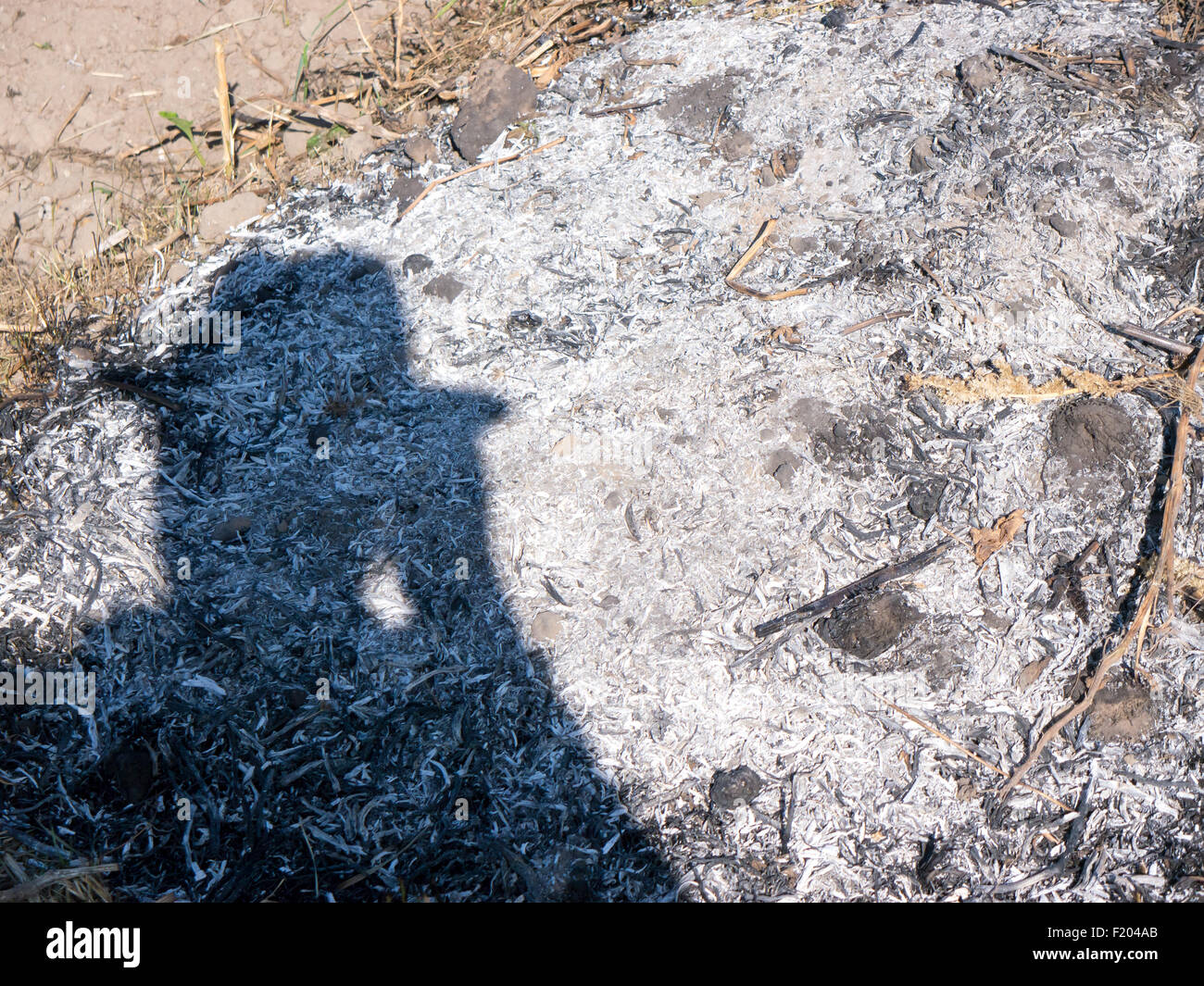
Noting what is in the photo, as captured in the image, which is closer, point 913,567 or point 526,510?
point 913,567

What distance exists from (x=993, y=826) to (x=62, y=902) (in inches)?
108

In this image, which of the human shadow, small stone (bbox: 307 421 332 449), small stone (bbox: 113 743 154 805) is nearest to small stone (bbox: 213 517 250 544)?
the human shadow

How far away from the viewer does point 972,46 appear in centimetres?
349

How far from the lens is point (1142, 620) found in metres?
2.42

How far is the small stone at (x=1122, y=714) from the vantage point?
7.75 feet

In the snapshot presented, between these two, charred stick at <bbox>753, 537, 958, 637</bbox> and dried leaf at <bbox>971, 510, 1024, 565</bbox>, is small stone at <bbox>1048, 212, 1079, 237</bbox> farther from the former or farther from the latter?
charred stick at <bbox>753, 537, 958, 637</bbox>

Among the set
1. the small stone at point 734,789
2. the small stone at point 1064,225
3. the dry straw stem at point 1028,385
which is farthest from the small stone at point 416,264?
the small stone at point 1064,225

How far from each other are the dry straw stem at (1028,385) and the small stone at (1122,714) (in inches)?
39.5

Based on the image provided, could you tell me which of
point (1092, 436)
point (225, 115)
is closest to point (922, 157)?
point (1092, 436)

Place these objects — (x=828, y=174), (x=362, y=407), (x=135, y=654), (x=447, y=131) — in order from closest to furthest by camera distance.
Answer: (x=135, y=654)
(x=362, y=407)
(x=828, y=174)
(x=447, y=131)

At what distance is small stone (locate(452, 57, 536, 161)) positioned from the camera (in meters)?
3.71

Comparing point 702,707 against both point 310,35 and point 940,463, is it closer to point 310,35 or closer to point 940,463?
point 940,463

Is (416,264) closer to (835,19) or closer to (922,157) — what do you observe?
(922,157)
